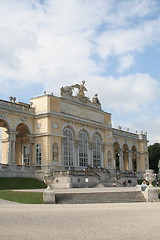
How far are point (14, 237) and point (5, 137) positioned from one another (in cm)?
3882

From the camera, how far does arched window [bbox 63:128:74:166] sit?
4794 cm

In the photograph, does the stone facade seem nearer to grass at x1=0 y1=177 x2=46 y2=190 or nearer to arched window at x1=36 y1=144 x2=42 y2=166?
arched window at x1=36 y1=144 x2=42 y2=166

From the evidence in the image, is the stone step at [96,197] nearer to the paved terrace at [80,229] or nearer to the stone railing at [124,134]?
the paved terrace at [80,229]

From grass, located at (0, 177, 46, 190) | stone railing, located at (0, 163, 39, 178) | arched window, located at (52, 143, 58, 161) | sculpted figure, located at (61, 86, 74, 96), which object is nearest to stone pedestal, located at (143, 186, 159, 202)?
grass, located at (0, 177, 46, 190)

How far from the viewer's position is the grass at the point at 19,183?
36112 millimetres

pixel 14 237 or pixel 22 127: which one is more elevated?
pixel 22 127

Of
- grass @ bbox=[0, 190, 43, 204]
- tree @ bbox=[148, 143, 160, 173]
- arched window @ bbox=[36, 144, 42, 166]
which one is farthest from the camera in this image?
tree @ bbox=[148, 143, 160, 173]

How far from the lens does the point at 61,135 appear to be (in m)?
46.8

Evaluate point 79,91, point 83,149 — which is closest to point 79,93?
point 79,91

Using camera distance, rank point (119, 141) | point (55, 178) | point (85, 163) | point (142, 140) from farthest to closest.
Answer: point (142, 140)
point (119, 141)
point (85, 163)
point (55, 178)

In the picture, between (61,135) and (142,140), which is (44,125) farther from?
(142,140)

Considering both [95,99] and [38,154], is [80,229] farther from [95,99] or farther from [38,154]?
[95,99]

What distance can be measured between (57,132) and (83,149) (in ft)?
24.1

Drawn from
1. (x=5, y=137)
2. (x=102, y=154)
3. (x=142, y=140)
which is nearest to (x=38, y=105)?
(x=5, y=137)
